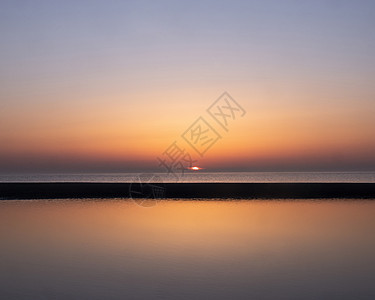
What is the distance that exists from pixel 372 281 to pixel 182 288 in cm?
456

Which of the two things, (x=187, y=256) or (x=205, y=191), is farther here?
(x=205, y=191)

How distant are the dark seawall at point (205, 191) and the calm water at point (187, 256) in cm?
1540

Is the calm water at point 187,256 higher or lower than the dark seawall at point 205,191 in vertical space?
higher

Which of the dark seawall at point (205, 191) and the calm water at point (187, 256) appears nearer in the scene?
the calm water at point (187, 256)

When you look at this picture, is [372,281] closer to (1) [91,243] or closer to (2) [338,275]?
(2) [338,275]

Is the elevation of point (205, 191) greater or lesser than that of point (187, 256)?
lesser

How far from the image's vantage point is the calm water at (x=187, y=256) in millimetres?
10484

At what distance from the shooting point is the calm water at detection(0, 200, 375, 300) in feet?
34.4

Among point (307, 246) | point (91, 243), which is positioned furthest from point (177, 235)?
point (307, 246)

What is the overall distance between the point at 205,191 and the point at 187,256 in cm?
2777

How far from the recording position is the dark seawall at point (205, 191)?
38.9 m

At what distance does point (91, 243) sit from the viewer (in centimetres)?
1612

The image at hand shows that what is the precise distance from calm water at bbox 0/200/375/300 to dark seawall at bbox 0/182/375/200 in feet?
50.5

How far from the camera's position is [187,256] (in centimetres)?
1397
